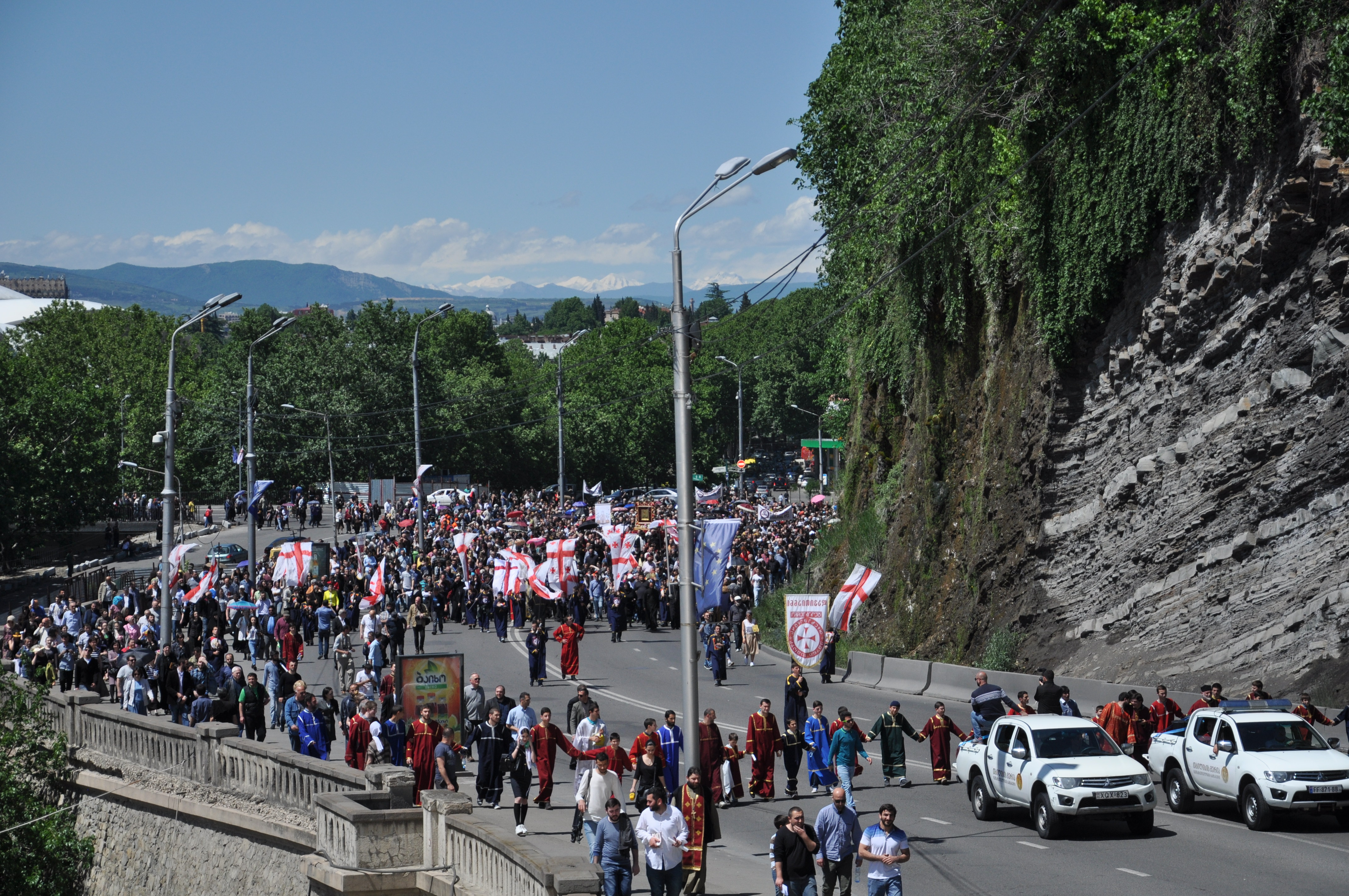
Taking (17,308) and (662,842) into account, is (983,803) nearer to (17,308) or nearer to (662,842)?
(662,842)

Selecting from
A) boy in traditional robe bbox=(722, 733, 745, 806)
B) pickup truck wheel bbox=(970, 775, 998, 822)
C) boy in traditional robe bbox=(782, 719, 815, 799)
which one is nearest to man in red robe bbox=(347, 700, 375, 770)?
boy in traditional robe bbox=(722, 733, 745, 806)

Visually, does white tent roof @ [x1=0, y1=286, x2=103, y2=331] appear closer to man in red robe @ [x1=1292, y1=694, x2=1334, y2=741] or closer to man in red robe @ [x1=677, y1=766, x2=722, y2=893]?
man in red robe @ [x1=677, y1=766, x2=722, y2=893]

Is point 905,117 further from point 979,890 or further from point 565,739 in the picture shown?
point 979,890

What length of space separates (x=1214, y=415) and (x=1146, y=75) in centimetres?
673

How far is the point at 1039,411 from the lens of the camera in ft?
97.0

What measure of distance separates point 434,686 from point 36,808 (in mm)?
8284

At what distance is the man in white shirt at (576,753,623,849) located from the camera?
14727 mm

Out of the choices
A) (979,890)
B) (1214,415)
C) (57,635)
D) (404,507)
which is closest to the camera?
(979,890)

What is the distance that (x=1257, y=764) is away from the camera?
52.1ft

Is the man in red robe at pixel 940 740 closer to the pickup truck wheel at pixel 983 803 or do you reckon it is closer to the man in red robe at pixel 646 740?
the pickup truck wheel at pixel 983 803

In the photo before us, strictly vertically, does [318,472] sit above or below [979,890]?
above

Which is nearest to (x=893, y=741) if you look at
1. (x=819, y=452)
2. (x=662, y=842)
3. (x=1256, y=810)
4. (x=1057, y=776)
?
(x=1057, y=776)

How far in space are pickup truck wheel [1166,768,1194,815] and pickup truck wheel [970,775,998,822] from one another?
2.33 m

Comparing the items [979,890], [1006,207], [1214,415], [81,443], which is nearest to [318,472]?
[81,443]
